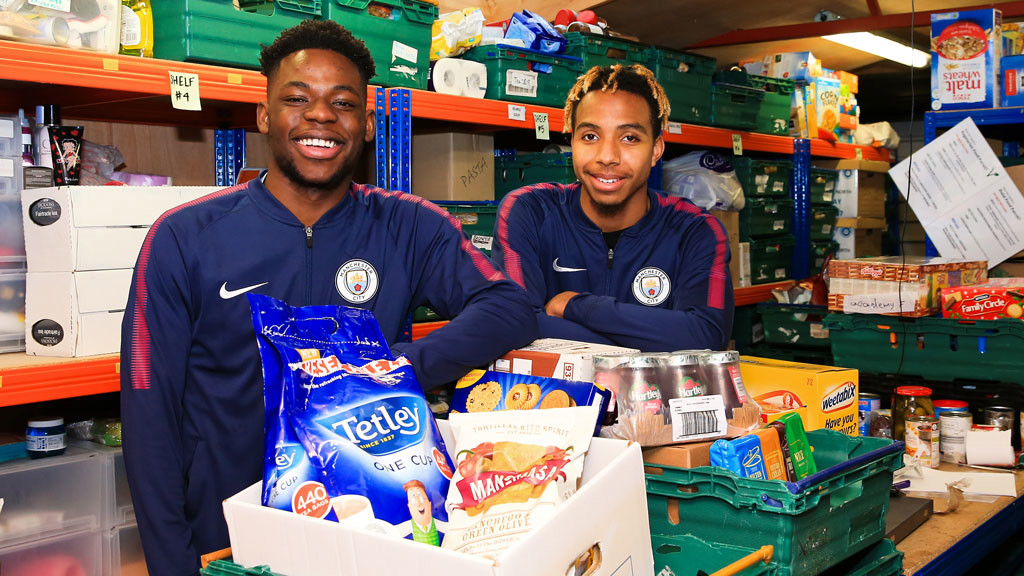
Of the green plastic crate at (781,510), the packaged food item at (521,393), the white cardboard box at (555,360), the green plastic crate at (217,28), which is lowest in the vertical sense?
the green plastic crate at (781,510)

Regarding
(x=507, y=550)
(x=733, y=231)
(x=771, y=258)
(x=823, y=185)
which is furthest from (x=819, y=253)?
(x=507, y=550)

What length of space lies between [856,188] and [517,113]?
3374 mm

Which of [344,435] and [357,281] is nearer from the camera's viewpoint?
[344,435]

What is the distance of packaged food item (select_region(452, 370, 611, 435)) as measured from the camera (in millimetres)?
1445

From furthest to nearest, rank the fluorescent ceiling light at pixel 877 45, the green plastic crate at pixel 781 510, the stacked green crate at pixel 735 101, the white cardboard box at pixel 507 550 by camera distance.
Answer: the fluorescent ceiling light at pixel 877 45 < the stacked green crate at pixel 735 101 < the green plastic crate at pixel 781 510 < the white cardboard box at pixel 507 550

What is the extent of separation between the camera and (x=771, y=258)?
5195 mm

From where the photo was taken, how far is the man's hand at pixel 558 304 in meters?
2.43

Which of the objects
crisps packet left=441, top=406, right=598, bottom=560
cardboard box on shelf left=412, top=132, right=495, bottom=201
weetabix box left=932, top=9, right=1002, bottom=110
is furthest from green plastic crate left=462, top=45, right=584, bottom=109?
crisps packet left=441, top=406, right=598, bottom=560

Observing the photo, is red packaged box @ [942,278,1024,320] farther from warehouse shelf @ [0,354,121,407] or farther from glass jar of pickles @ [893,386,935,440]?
warehouse shelf @ [0,354,121,407]

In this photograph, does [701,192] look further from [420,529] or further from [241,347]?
[420,529]

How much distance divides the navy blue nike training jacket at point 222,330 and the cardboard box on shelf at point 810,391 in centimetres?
52

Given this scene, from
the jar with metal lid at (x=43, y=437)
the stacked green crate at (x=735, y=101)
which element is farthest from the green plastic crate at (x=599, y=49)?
the jar with metal lid at (x=43, y=437)

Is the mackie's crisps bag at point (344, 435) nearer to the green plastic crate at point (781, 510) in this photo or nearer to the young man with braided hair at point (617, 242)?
the green plastic crate at point (781, 510)

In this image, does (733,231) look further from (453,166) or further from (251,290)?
(251,290)
